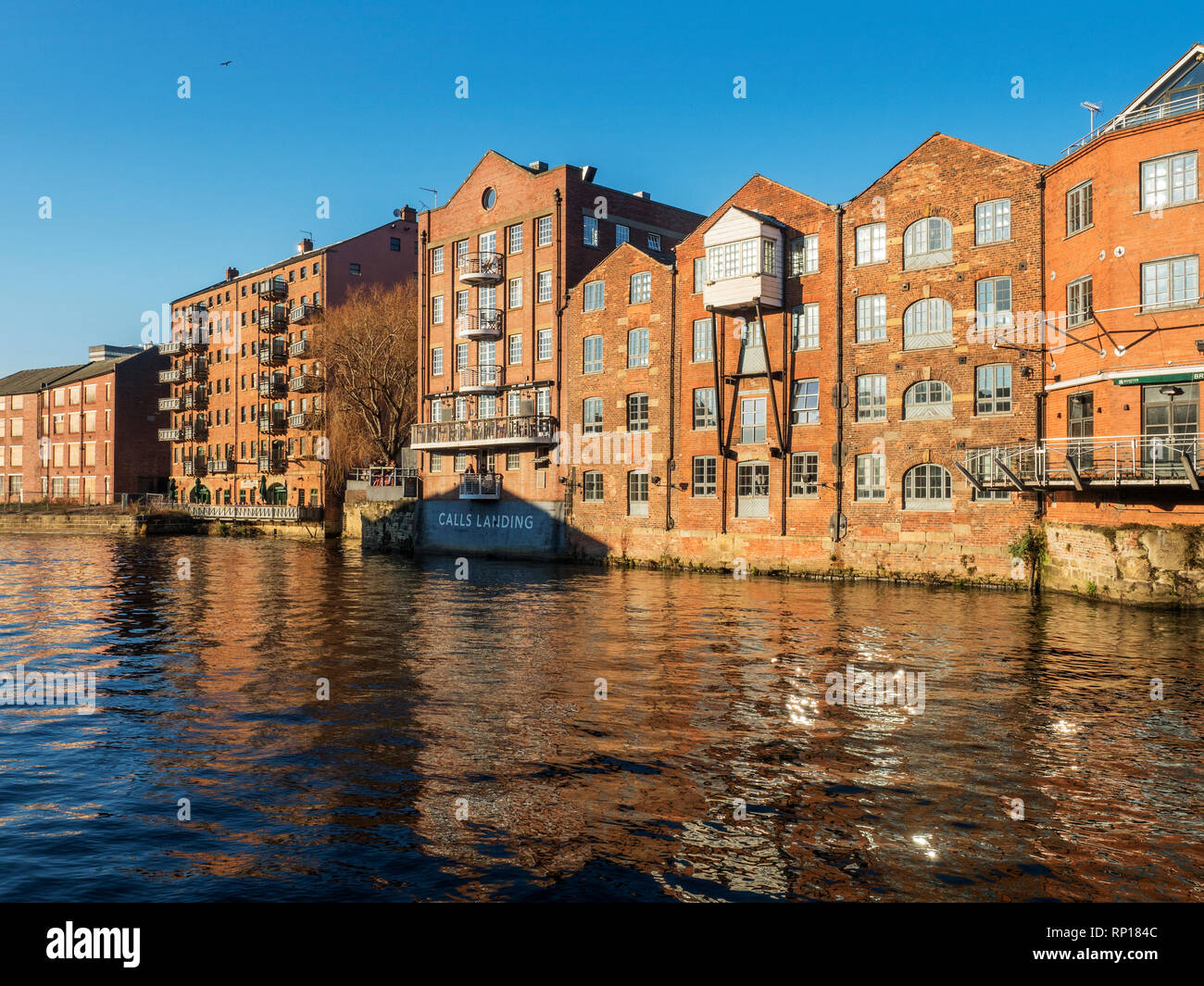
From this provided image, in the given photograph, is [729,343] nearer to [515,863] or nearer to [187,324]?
[515,863]

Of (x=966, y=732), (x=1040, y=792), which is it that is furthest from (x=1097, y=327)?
(x=1040, y=792)

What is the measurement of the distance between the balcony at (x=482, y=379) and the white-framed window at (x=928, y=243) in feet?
76.2

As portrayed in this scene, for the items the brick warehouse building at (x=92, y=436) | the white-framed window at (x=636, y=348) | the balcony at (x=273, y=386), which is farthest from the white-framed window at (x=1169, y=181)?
the brick warehouse building at (x=92, y=436)

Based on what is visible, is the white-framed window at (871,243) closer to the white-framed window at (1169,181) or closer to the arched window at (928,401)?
the arched window at (928,401)

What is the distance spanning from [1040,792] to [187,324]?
88.6 m

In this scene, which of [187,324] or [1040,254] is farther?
[187,324]

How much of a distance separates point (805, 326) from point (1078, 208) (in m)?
10.6

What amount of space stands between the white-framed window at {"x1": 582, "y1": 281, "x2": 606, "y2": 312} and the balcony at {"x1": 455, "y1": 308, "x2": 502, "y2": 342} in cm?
668

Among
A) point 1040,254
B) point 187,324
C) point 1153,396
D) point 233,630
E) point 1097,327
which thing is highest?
point 187,324

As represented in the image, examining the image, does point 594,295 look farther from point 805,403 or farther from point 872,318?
point 872,318

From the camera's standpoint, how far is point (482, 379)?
50.9 m

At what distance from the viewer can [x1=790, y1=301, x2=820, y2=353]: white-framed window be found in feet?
118
